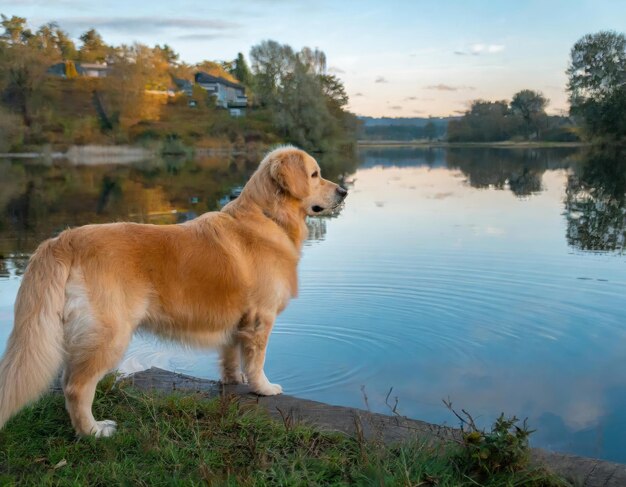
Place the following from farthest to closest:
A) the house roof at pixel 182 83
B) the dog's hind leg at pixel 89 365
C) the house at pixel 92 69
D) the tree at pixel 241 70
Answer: the tree at pixel 241 70 < the house roof at pixel 182 83 < the house at pixel 92 69 < the dog's hind leg at pixel 89 365

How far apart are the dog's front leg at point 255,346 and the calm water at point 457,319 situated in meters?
0.59

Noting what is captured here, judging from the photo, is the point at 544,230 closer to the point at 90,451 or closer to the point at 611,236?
the point at 611,236

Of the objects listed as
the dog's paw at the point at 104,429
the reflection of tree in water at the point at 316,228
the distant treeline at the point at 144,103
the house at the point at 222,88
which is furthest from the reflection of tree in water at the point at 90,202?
the house at the point at 222,88

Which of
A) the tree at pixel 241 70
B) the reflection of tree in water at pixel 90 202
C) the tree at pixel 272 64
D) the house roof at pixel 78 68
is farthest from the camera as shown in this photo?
the tree at pixel 241 70

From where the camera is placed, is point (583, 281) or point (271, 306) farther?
point (583, 281)

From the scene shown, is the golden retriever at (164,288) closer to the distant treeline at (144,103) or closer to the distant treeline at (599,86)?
the distant treeline at (144,103)

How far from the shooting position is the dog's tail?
167 inches

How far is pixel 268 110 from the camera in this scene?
87125mm

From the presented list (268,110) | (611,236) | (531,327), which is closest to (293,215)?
(531,327)

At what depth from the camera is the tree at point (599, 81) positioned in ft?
256

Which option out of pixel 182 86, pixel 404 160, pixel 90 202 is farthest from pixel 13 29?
pixel 90 202

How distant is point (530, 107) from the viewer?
130 m

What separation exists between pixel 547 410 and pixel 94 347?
4.54 metres

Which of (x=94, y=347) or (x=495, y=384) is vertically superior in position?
(x=94, y=347)
